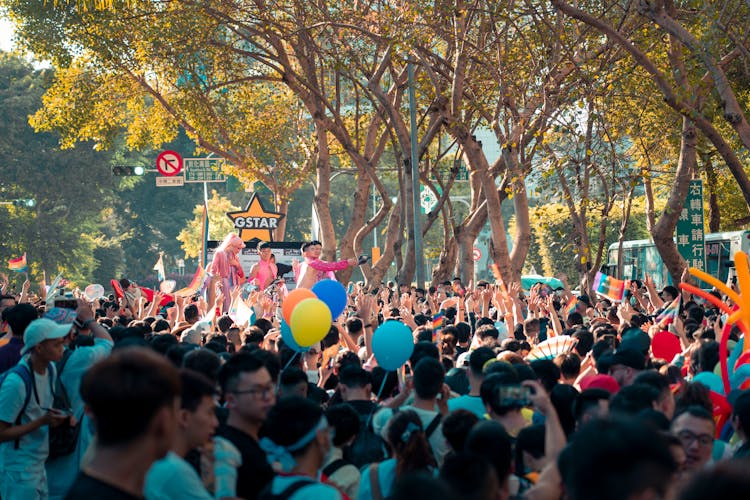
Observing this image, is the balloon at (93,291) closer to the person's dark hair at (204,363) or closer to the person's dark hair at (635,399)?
the person's dark hair at (204,363)

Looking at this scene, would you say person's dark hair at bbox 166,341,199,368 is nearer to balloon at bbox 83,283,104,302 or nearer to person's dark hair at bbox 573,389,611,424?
person's dark hair at bbox 573,389,611,424

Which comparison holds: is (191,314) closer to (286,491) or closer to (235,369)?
(235,369)

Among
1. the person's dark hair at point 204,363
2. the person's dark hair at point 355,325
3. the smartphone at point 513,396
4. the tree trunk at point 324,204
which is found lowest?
the smartphone at point 513,396

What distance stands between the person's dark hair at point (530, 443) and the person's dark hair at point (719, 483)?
7.12 feet

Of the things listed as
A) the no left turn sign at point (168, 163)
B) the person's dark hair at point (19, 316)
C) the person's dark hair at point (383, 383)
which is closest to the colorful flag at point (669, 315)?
the person's dark hair at point (383, 383)

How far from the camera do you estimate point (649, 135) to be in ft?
76.3

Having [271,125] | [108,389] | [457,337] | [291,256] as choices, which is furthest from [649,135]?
[108,389]

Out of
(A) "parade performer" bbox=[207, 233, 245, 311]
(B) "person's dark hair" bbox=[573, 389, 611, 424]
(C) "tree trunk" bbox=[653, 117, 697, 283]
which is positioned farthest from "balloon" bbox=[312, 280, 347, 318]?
(C) "tree trunk" bbox=[653, 117, 697, 283]

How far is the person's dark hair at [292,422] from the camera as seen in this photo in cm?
414

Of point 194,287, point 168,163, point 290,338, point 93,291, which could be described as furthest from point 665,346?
point 168,163

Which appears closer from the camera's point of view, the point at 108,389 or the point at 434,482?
the point at 434,482

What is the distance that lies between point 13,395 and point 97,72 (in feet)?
68.9

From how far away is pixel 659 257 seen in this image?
1230 inches

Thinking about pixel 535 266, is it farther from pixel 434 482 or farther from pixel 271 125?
pixel 434 482
